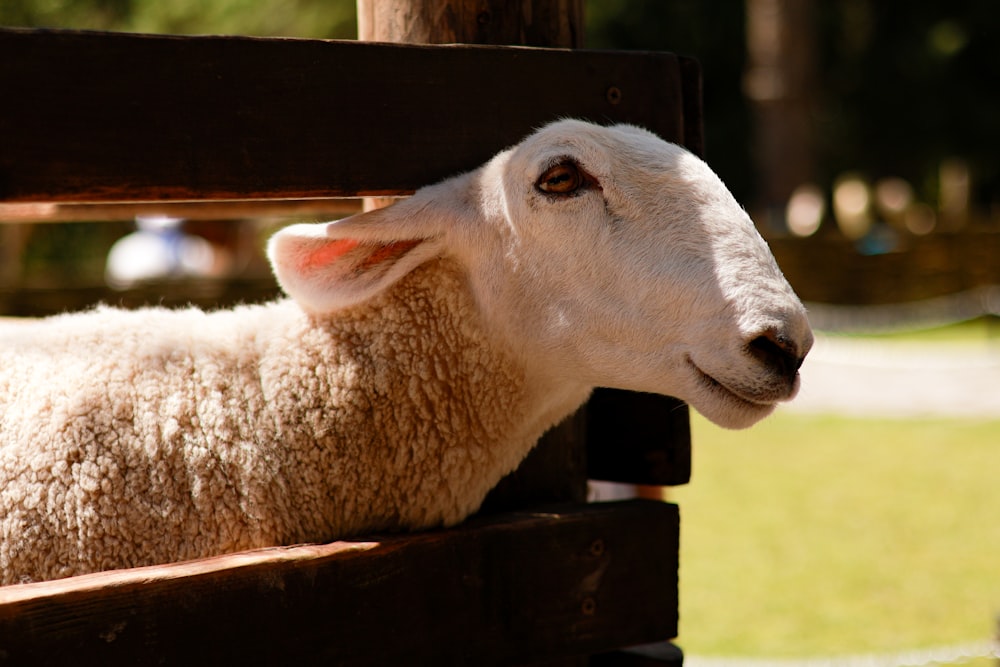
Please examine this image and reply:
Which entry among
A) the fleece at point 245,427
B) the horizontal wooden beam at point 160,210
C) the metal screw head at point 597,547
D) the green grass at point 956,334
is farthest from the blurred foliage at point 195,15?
the metal screw head at point 597,547

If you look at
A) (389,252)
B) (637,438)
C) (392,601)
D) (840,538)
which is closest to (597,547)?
(637,438)

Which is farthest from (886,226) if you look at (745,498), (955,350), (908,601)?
(908,601)

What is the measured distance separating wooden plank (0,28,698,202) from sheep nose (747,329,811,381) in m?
0.60

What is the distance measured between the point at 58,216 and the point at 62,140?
1018 mm

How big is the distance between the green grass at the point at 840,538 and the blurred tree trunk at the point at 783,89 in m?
9.36

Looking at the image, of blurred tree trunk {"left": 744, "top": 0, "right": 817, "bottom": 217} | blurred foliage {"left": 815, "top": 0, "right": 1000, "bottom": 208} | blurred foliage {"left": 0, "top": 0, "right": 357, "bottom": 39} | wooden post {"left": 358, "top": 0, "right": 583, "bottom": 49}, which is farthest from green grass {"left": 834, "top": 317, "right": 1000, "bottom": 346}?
wooden post {"left": 358, "top": 0, "right": 583, "bottom": 49}

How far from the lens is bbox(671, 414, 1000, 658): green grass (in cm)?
520

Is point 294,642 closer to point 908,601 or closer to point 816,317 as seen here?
point 908,601

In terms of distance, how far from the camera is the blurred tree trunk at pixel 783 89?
58.3 feet

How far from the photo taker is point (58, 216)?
111 inches

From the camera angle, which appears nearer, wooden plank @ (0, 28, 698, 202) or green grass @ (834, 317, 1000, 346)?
wooden plank @ (0, 28, 698, 202)

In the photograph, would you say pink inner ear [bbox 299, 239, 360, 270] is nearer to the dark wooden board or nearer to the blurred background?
the blurred background

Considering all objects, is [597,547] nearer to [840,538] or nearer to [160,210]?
[160,210]

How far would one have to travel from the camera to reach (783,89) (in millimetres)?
18047
